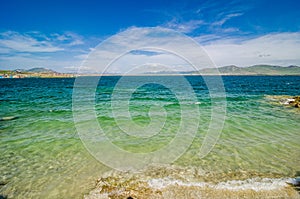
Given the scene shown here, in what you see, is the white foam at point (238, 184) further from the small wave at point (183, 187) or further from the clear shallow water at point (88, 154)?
the clear shallow water at point (88, 154)

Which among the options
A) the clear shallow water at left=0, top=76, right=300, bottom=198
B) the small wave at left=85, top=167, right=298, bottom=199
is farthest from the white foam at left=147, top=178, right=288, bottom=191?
the clear shallow water at left=0, top=76, right=300, bottom=198

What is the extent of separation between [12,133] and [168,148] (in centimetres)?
1066

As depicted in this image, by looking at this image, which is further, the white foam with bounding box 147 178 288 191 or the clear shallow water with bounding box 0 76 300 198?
the clear shallow water with bounding box 0 76 300 198

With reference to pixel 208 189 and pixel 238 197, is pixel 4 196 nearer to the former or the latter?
pixel 208 189

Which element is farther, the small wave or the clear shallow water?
the clear shallow water

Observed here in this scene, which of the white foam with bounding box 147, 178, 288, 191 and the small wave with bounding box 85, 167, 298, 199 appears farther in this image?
the white foam with bounding box 147, 178, 288, 191

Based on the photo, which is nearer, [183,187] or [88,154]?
[183,187]

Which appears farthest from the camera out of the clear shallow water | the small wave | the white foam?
the clear shallow water

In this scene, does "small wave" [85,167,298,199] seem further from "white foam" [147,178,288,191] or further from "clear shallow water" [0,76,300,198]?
"clear shallow water" [0,76,300,198]

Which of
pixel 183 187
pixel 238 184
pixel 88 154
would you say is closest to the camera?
pixel 183 187

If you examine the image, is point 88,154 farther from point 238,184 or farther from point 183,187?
point 238,184

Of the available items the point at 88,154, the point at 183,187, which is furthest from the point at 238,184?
the point at 88,154

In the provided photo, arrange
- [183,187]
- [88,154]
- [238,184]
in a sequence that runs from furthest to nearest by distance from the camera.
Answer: [88,154] < [238,184] < [183,187]

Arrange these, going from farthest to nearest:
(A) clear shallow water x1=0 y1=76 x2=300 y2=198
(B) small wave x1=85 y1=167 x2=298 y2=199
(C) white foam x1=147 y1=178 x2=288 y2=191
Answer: (A) clear shallow water x1=0 y1=76 x2=300 y2=198 → (C) white foam x1=147 y1=178 x2=288 y2=191 → (B) small wave x1=85 y1=167 x2=298 y2=199
